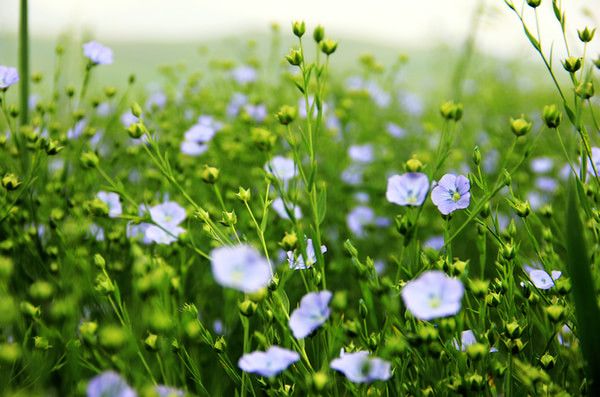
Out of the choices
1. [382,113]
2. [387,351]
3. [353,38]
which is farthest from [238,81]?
[353,38]

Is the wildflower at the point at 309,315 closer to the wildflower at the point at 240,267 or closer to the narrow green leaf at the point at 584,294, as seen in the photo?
the wildflower at the point at 240,267

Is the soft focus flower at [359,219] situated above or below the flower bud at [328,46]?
below

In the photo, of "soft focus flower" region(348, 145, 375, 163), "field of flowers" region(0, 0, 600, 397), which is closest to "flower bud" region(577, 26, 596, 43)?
"field of flowers" region(0, 0, 600, 397)

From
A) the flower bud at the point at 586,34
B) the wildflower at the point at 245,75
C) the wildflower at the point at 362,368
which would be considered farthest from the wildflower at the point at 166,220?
the wildflower at the point at 245,75

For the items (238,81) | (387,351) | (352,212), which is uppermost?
(387,351)

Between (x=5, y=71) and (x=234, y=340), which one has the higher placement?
(x=5, y=71)

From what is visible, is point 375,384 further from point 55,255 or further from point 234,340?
point 55,255

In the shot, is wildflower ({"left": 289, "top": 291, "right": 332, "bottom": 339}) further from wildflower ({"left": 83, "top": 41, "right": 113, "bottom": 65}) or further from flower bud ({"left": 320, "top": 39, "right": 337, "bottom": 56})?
wildflower ({"left": 83, "top": 41, "right": 113, "bottom": 65})
